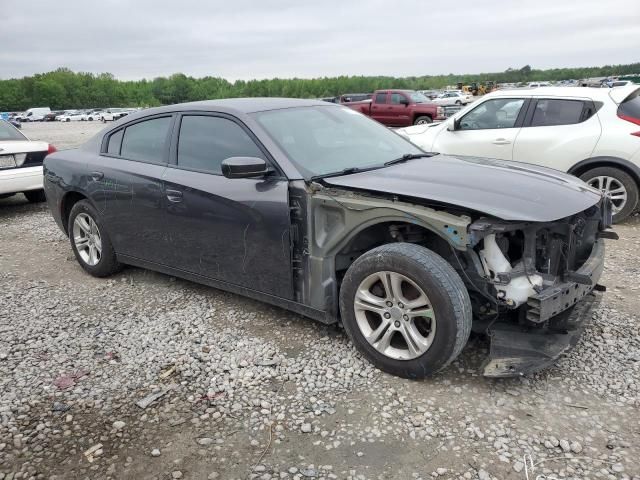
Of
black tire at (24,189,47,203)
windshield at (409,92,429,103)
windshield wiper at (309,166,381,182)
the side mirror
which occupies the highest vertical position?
windshield at (409,92,429,103)

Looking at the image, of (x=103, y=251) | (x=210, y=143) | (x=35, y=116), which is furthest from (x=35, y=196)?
(x=35, y=116)

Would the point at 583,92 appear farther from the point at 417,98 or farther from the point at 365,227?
the point at 417,98

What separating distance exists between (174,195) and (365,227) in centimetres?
165

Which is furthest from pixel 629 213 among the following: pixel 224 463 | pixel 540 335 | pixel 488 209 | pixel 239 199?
pixel 224 463

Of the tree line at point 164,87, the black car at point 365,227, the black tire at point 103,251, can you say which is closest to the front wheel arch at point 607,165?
the black car at point 365,227

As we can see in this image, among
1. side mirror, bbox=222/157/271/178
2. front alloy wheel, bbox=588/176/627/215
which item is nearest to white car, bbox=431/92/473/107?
front alloy wheel, bbox=588/176/627/215

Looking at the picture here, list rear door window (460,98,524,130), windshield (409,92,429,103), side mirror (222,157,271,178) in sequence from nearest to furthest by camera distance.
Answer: side mirror (222,157,271,178) → rear door window (460,98,524,130) → windshield (409,92,429,103)

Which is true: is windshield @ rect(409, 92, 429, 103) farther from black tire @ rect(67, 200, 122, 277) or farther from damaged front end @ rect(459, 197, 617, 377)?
damaged front end @ rect(459, 197, 617, 377)

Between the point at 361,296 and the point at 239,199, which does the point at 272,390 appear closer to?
the point at 361,296

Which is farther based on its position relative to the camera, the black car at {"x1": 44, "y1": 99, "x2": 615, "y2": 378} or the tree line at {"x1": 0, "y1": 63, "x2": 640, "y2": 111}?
the tree line at {"x1": 0, "y1": 63, "x2": 640, "y2": 111}

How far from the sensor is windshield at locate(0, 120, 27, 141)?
27.0 ft

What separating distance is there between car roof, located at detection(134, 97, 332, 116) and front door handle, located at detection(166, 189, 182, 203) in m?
0.68

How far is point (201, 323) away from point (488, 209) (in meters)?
2.32

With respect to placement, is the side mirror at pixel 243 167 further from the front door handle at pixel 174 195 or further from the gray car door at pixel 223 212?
the front door handle at pixel 174 195
